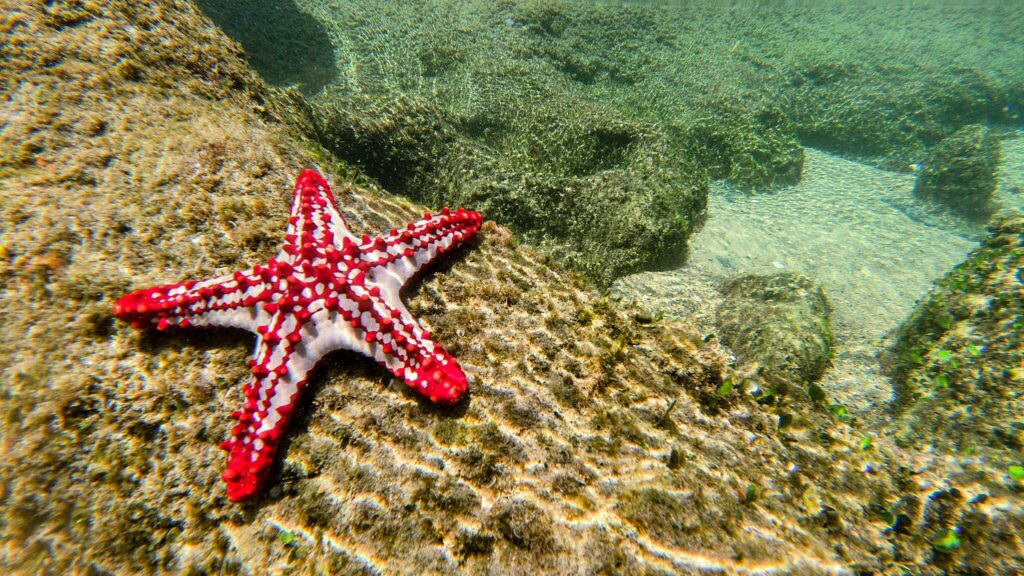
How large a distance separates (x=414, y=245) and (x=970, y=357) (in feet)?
16.8

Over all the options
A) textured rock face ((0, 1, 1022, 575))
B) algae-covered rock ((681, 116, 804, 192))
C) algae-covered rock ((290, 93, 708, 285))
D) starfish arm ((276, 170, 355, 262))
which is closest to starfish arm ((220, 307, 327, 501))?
textured rock face ((0, 1, 1022, 575))

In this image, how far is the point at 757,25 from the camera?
663 inches

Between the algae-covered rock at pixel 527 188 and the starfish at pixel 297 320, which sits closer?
the starfish at pixel 297 320

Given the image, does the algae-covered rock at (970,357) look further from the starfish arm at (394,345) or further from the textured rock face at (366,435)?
the starfish arm at (394,345)

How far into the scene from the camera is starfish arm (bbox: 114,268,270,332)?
1.94 metres

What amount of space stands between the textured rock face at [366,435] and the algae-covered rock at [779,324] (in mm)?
2287

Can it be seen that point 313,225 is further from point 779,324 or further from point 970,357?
point 970,357

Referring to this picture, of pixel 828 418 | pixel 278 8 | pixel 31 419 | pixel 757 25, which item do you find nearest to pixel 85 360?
pixel 31 419

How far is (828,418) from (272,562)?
9.93 ft

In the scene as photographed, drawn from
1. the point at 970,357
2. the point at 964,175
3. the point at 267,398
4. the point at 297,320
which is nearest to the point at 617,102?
the point at 970,357

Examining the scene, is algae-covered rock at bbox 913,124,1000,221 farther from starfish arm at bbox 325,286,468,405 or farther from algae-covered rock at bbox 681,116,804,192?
starfish arm at bbox 325,286,468,405

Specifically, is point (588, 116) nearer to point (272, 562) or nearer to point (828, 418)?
point (828, 418)

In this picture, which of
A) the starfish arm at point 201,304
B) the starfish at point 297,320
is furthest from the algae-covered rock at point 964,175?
the starfish arm at point 201,304

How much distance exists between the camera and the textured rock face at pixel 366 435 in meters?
1.63
